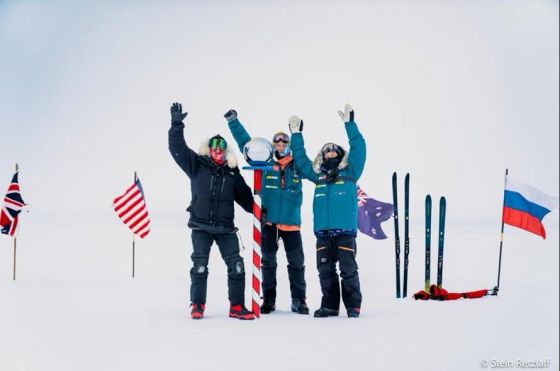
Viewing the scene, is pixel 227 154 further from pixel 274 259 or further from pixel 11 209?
pixel 11 209

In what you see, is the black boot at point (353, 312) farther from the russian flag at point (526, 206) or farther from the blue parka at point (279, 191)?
the russian flag at point (526, 206)

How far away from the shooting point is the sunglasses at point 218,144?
308 inches

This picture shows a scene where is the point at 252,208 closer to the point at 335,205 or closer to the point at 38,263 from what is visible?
the point at 335,205

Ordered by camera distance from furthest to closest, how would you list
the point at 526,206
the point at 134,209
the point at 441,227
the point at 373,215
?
the point at 134,209
the point at 373,215
the point at 526,206
the point at 441,227

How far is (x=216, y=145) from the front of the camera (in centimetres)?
783

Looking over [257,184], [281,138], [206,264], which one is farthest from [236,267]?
[281,138]

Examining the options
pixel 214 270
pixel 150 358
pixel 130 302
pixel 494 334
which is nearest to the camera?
pixel 150 358

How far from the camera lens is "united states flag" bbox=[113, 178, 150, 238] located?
12.2m

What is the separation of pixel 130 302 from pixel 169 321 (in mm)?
1852

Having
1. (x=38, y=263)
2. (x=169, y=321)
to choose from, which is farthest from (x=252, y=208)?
(x=38, y=263)

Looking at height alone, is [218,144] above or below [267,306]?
above

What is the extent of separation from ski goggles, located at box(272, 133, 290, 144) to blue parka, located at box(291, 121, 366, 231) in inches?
10.1

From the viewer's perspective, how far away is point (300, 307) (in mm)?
8250

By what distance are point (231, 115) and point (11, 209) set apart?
5707 mm
